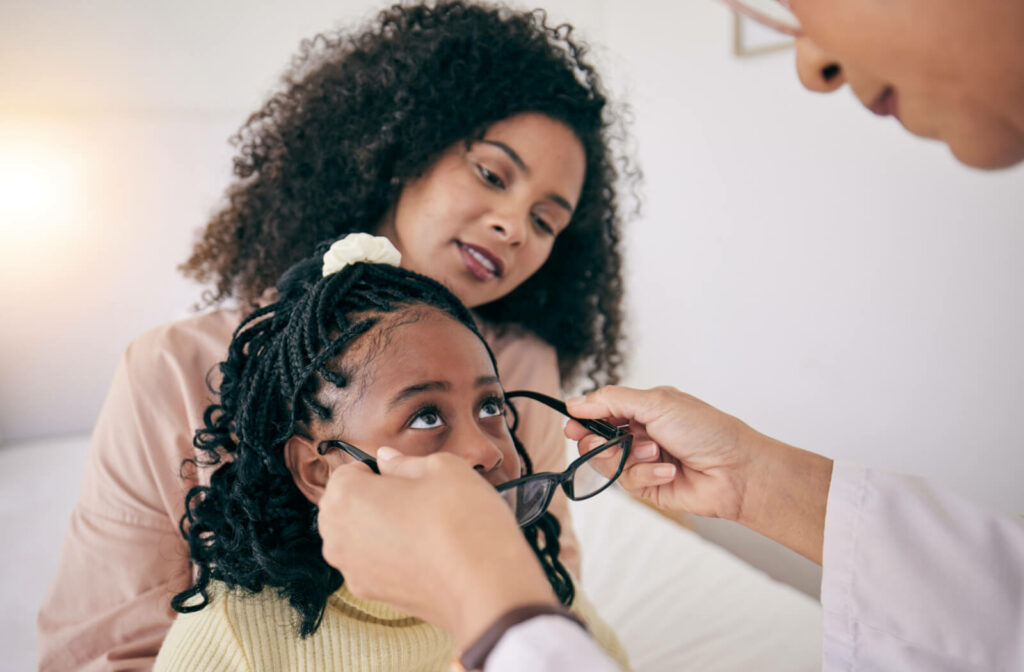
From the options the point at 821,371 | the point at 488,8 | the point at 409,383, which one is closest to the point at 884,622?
the point at 409,383

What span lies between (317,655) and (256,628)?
0.09m

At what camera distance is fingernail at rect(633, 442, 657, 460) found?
0.87 meters

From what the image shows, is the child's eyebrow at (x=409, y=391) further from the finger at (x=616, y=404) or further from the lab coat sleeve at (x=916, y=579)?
the lab coat sleeve at (x=916, y=579)

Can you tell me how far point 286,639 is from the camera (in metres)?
0.88

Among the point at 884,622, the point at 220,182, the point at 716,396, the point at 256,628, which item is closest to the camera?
the point at 884,622

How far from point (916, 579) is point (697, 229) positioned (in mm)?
1373

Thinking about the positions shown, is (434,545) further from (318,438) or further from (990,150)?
(990,150)

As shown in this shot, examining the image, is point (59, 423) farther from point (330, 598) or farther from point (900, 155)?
point (900, 155)

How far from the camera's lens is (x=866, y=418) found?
1.45 meters

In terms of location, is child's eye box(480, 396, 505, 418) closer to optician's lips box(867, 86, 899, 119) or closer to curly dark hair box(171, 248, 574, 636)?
curly dark hair box(171, 248, 574, 636)

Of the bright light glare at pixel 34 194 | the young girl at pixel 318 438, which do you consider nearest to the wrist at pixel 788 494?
the young girl at pixel 318 438

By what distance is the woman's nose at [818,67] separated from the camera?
52cm

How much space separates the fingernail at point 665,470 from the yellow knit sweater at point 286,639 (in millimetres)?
430

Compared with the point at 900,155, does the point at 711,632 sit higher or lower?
lower
